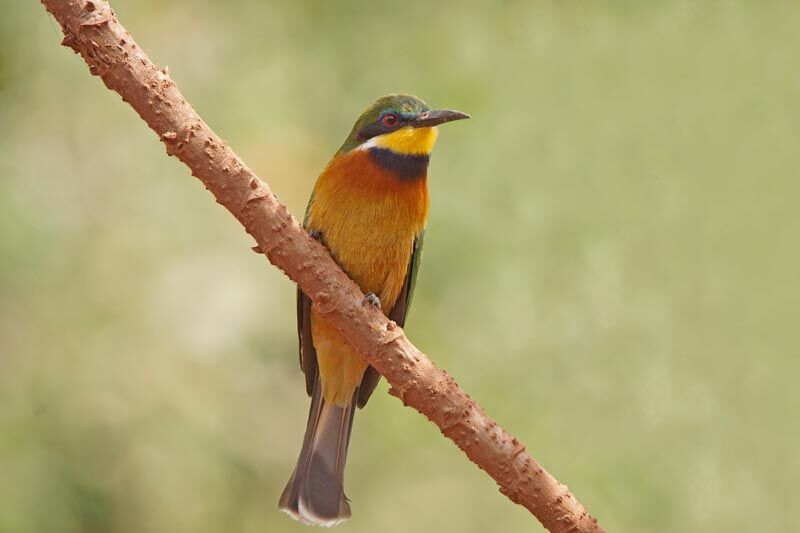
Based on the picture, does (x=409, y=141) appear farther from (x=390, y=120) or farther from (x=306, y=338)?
(x=306, y=338)

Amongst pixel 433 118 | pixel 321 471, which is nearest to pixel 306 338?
pixel 321 471

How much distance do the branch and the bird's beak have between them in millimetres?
833

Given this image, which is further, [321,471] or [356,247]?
[321,471]

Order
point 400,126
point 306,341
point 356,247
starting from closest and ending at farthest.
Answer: point 356,247 → point 400,126 → point 306,341

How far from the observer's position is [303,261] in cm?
266

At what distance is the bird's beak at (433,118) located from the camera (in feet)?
10.8

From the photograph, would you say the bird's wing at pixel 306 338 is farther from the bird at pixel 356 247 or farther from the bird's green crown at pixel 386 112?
the bird's green crown at pixel 386 112

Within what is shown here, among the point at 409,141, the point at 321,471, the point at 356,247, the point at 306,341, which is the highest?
the point at 409,141

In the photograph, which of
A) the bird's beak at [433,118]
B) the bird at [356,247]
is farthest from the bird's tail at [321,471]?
the bird's beak at [433,118]

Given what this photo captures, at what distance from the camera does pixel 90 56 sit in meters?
2.43

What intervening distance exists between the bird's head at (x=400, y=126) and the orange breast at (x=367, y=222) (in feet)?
0.27

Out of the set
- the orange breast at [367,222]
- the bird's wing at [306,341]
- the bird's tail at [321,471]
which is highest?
the orange breast at [367,222]

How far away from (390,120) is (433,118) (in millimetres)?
171

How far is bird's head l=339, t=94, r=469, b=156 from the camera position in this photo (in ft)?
11.0
